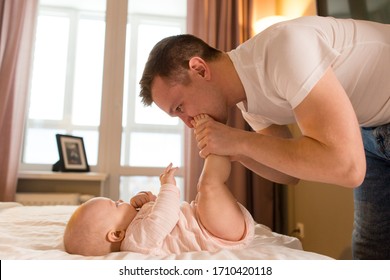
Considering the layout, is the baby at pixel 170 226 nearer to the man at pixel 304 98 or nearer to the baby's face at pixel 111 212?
the baby's face at pixel 111 212

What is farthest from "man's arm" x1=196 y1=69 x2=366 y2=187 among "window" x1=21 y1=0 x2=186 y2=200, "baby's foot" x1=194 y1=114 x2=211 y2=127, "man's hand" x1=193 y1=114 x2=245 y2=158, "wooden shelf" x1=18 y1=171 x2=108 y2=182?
"window" x1=21 y1=0 x2=186 y2=200

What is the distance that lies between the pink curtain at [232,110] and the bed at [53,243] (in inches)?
44.4

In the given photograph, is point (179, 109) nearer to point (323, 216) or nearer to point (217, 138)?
point (217, 138)

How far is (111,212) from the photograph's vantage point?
0.99 metres

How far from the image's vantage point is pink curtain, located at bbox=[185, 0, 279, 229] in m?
2.55

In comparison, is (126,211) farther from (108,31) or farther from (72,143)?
(108,31)

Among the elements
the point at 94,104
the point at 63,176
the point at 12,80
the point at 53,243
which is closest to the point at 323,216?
the point at 53,243

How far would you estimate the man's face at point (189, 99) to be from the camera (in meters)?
1.08

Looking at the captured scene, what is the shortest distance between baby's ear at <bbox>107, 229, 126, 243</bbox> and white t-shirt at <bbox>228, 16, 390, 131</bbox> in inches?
21.5

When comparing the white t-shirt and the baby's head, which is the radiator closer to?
the baby's head

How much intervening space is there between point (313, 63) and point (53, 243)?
2.89ft
